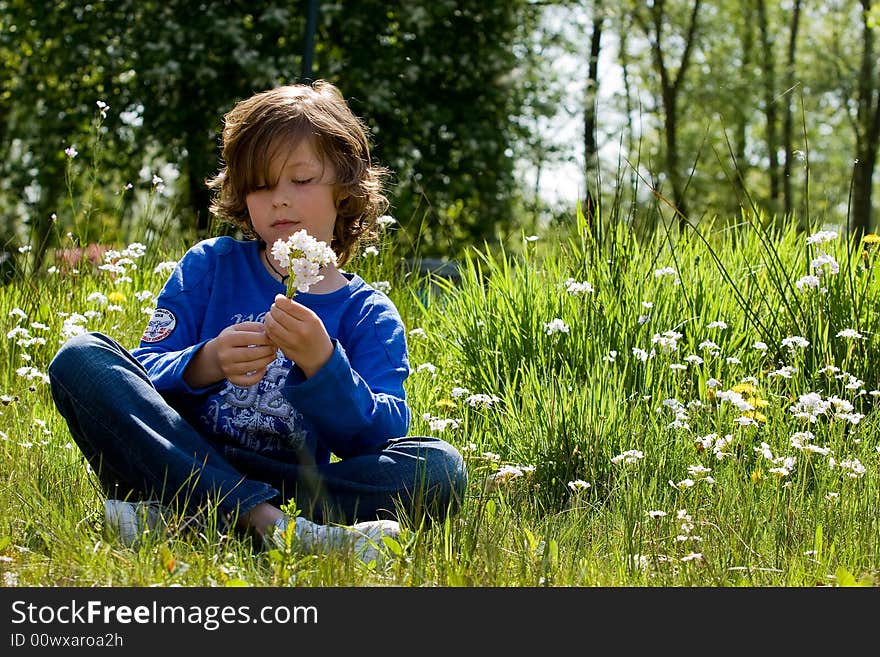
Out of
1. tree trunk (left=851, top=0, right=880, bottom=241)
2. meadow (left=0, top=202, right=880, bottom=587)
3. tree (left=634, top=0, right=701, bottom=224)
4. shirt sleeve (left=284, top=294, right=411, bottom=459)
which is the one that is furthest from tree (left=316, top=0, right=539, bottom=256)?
tree (left=634, top=0, right=701, bottom=224)

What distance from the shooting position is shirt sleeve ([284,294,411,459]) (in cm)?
243

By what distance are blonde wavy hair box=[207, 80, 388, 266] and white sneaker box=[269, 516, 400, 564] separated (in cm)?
91

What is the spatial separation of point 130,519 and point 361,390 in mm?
586

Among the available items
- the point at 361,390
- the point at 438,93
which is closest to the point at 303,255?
the point at 361,390

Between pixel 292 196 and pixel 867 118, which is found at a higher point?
pixel 867 118

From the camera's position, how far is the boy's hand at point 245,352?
7.74 ft

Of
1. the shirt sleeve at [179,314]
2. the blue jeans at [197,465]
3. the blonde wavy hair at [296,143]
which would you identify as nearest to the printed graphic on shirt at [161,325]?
the shirt sleeve at [179,314]

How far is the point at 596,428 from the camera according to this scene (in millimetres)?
3059

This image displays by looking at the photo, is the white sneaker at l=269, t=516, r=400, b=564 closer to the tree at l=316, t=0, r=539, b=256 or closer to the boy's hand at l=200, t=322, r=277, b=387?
the boy's hand at l=200, t=322, r=277, b=387

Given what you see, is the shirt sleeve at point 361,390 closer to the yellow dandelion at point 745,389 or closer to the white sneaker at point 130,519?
the white sneaker at point 130,519

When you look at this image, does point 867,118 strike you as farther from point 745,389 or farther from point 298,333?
point 298,333

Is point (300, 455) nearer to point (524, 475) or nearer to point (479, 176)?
point (524, 475)

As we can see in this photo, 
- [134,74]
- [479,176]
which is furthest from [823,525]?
[134,74]
